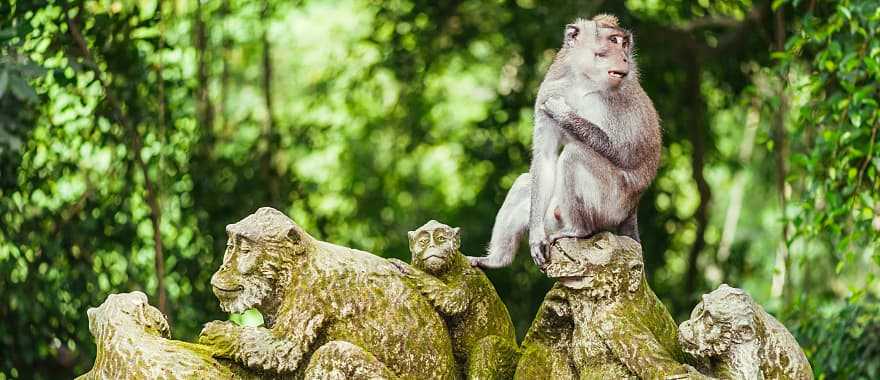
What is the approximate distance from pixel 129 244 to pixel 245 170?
5.40 ft

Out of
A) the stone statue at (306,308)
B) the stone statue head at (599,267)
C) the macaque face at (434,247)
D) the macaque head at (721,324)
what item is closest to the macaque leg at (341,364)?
the stone statue at (306,308)

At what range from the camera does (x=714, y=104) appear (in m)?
12.8

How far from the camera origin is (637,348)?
4.06m

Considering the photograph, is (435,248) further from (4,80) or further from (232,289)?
(4,80)

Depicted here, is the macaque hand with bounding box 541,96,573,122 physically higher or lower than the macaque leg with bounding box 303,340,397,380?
higher

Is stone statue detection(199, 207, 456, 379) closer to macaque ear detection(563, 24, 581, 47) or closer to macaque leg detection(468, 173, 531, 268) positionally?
macaque leg detection(468, 173, 531, 268)

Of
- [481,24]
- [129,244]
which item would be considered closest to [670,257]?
[481,24]

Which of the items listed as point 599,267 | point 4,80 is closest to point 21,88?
point 4,80

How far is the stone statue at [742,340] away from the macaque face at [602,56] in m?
1.39

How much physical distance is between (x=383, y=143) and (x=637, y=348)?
993 cm

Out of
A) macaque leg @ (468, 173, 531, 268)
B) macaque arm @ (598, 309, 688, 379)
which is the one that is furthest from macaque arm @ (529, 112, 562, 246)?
macaque arm @ (598, 309, 688, 379)

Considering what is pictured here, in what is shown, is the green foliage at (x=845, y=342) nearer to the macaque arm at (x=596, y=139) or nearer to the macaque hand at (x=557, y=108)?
the macaque arm at (x=596, y=139)

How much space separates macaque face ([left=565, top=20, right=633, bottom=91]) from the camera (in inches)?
199

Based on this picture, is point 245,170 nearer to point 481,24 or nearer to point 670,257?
point 481,24
